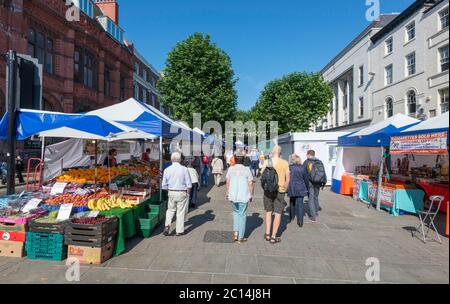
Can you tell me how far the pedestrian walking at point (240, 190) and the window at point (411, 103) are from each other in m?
20.4

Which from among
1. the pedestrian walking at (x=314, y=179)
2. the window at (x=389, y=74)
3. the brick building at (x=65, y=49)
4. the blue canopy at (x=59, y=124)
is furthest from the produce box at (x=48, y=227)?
the window at (x=389, y=74)

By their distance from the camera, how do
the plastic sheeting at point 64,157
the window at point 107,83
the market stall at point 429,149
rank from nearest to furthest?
the market stall at point 429,149 → the plastic sheeting at point 64,157 → the window at point 107,83

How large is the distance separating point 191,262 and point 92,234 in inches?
63.8

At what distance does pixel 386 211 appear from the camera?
9.15m

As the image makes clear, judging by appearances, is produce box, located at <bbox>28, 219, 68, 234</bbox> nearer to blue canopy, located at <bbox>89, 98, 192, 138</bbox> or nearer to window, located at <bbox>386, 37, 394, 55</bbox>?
A: blue canopy, located at <bbox>89, 98, 192, 138</bbox>

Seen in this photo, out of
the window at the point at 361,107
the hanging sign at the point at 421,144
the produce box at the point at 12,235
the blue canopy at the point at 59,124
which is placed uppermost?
the window at the point at 361,107

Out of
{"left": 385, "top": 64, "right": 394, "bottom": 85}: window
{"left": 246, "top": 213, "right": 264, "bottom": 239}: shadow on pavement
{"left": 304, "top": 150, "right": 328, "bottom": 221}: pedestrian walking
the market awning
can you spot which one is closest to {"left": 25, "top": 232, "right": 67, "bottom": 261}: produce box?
{"left": 246, "top": 213, "right": 264, "bottom": 239}: shadow on pavement

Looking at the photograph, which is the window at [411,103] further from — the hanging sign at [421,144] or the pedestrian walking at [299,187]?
the pedestrian walking at [299,187]

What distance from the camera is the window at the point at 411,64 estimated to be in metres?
21.1

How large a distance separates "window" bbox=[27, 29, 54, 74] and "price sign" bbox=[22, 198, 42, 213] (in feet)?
54.5

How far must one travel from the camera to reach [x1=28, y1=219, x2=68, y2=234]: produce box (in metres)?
4.75

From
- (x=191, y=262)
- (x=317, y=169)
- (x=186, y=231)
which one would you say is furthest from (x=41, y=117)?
(x=317, y=169)

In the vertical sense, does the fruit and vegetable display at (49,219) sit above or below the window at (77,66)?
below
